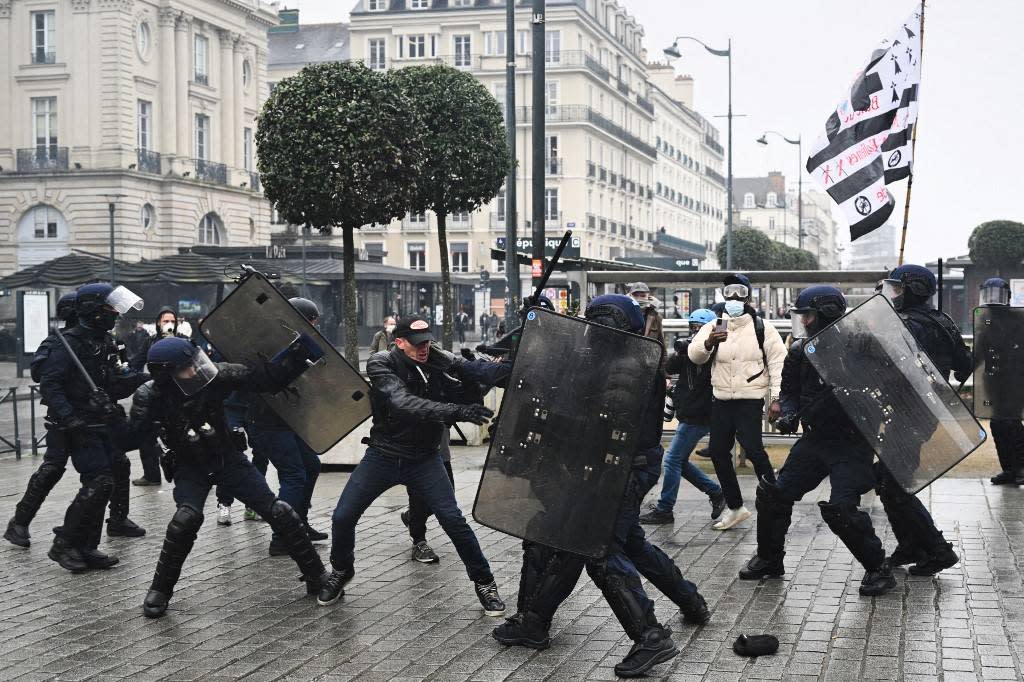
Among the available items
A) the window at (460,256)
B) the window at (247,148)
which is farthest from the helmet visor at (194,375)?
the window at (460,256)

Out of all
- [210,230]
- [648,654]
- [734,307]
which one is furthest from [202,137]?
[648,654]

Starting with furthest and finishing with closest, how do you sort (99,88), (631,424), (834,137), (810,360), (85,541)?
(99,88)
(834,137)
(85,541)
(810,360)
(631,424)

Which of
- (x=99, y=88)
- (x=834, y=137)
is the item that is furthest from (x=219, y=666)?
(x=99, y=88)

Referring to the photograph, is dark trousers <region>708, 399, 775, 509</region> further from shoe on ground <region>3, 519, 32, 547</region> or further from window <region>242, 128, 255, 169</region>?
window <region>242, 128, 255, 169</region>

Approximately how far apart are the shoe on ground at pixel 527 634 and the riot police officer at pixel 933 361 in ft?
6.74

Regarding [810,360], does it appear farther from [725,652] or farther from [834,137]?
[834,137]

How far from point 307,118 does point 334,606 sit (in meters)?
9.62

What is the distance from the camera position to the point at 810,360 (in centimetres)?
679

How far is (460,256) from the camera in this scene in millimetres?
69875

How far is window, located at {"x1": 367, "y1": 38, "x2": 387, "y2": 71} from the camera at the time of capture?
234 feet

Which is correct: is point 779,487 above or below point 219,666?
above

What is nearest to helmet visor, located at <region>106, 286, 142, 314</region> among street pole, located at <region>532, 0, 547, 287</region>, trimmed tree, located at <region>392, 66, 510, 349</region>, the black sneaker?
the black sneaker

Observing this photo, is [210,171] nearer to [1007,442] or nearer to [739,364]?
[1007,442]

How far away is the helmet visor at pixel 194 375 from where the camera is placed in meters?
6.71
